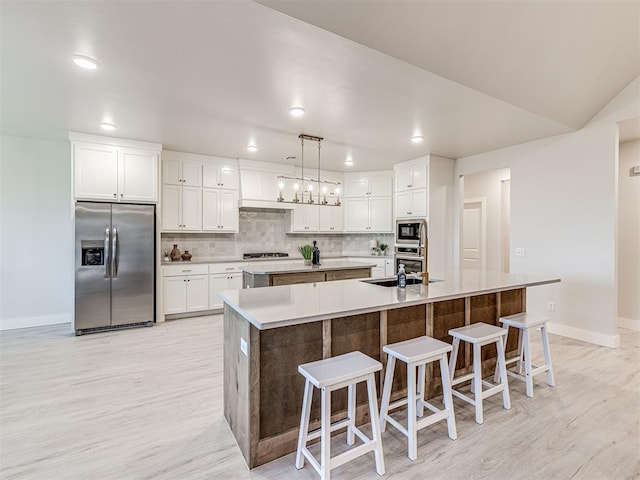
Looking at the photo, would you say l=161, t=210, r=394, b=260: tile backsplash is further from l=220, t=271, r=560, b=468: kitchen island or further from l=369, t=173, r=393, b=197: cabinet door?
l=220, t=271, r=560, b=468: kitchen island

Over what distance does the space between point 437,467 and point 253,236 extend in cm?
487

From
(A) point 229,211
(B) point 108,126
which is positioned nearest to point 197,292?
(A) point 229,211

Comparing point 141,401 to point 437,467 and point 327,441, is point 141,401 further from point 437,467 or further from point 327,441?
point 437,467

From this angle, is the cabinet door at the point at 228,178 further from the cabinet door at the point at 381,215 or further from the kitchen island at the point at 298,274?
the cabinet door at the point at 381,215

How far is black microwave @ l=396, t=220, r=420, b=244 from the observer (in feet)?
17.5

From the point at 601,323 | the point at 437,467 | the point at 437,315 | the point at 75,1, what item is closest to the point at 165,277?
the point at 75,1

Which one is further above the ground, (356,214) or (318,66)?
(318,66)

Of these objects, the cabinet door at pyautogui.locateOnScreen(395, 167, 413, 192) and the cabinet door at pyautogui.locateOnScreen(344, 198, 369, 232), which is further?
the cabinet door at pyautogui.locateOnScreen(344, 198, 369, 232)

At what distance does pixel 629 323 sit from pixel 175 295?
252 inches

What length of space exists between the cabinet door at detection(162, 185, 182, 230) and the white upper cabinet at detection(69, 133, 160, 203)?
36cm

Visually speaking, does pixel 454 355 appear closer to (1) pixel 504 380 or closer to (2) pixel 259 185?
(1) pixel 504 380

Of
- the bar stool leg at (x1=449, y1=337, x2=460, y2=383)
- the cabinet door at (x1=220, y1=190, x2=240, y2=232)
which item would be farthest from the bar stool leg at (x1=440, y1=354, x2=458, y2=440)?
the cabinet door at (x1=220, y1=190, x2=240, y2=232)

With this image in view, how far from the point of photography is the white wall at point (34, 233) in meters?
4.40

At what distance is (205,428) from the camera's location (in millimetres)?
2168
